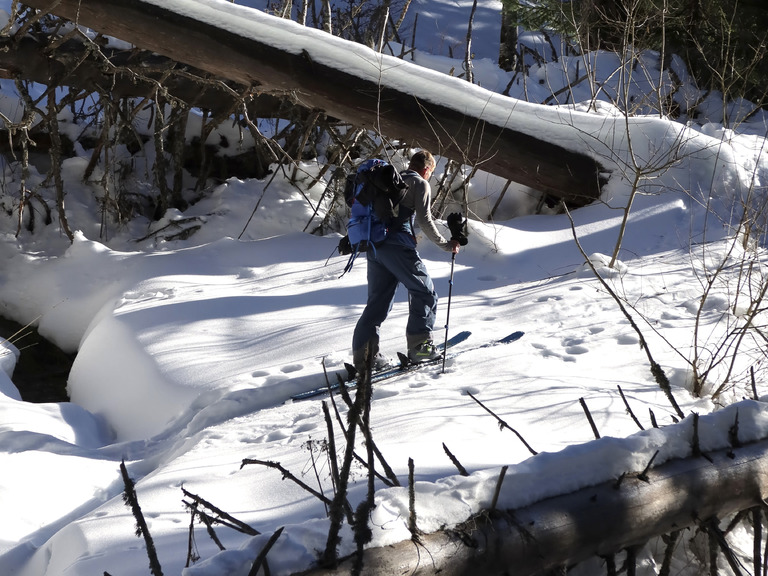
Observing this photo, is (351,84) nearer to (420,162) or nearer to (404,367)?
(420,162)

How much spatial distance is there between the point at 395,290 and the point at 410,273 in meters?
0.20

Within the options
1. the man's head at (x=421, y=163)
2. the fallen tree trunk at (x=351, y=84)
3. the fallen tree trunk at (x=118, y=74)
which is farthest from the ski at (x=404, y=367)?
the fallen tree trunk at (x=118, y=74)

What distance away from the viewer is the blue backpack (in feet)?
16.0

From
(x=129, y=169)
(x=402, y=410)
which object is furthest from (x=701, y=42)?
(x=402, y=410)

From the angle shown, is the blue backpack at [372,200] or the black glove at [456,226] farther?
the black glove at [456,226]

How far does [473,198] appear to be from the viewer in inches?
373

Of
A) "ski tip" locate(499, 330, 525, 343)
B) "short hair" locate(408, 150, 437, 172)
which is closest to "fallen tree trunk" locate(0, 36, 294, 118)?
"short hair" locate(408, 150, 437, 172)

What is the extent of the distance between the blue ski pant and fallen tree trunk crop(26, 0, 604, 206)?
101 inches

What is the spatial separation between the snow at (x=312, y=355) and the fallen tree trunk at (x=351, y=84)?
0.23 ft

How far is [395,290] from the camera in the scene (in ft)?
17.2

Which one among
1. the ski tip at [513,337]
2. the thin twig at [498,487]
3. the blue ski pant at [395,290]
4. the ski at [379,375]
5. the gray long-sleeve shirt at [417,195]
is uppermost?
the gray long-sleeve shirt at [417,195]

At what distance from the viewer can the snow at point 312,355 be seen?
2.66 m

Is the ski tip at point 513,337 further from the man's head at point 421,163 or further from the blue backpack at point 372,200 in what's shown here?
the man's head at point 421,163

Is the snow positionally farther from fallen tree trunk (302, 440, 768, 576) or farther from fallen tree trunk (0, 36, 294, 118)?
fallen tree trunk (0, 36, 294, 118)
